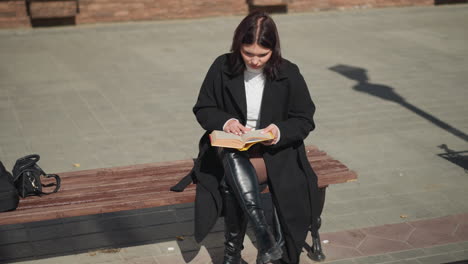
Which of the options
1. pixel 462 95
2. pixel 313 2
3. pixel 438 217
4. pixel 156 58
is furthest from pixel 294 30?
pixel 438 217

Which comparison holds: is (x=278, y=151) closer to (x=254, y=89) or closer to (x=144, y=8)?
(x=254, y=89)

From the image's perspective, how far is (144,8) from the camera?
583 inches

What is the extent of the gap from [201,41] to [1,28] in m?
3.99

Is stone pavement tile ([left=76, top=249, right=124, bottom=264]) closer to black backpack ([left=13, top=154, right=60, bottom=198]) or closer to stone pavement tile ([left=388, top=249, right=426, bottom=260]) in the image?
black backpack ([left=13, top=154, right=60, bottom=198])

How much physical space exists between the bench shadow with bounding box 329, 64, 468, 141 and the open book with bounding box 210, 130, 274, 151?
4117mm

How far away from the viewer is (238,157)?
15.5ft

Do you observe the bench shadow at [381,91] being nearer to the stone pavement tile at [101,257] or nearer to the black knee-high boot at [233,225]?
the black knee-high boot at [233,225]

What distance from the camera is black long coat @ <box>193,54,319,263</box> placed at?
4793 millimetres

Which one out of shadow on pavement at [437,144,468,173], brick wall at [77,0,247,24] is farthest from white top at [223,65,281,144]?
brick wall at [77,0,247,24]

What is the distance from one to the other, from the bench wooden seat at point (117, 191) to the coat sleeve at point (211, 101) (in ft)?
1.65

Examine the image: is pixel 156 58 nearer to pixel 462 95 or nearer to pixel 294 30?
pixel 294 30

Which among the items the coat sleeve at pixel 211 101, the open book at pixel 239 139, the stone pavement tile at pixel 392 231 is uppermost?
the coat sleeve at pixel 211 101

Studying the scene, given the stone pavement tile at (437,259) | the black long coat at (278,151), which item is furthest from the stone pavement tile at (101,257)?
the stone pavement tile at (437,259)

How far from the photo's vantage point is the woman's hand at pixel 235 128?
4.72 meters
